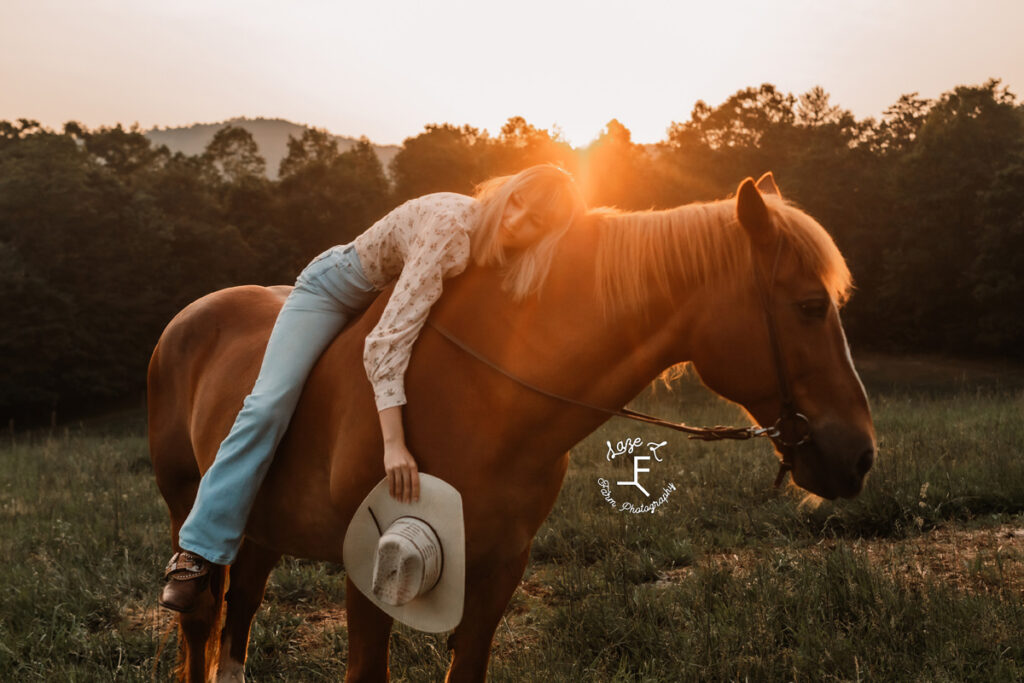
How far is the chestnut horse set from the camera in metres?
2.10

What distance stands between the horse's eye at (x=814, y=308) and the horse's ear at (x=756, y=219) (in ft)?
0.71

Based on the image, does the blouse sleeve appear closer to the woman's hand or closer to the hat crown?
the woman's hand

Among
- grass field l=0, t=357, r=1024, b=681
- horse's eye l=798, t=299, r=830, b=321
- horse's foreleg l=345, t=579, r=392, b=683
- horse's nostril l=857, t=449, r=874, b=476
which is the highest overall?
horse's eye l=798, t=299, r=830, b=321

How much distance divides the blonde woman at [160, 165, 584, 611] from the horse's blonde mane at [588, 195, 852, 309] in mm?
223

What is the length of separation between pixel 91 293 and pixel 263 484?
3499cm

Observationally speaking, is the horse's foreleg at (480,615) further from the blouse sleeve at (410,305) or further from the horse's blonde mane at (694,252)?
the horse's blonde mane at (694,252)

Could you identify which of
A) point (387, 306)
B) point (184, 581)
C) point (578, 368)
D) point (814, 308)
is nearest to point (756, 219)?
point (814, 308)

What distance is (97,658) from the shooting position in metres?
3.77

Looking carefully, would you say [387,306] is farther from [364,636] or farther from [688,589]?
[688,589]

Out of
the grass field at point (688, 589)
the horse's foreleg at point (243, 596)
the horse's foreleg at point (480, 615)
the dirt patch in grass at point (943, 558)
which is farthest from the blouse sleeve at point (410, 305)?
the dirt patch in grass at point (943, 558)

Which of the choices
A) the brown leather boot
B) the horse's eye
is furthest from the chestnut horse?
the brown leather boot

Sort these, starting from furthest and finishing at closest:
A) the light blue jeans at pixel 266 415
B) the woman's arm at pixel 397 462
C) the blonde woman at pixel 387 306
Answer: the light blue jeans at pixel 266 415
the blonde woman at pixel 387 306
the woman's arm at pixel 397 462

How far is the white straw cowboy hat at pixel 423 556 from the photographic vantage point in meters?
2.12

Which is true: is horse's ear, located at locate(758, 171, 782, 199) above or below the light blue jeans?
above
